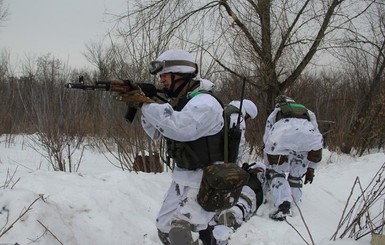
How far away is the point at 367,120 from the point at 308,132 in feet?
22.3

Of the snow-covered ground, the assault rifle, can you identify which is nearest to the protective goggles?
the assault rifle

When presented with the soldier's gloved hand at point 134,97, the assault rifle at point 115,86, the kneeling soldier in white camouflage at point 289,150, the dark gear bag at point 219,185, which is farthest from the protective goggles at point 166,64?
A: the kneeling soldier in white camouflage at point 289,150

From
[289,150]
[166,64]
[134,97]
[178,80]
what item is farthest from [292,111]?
[134,97]

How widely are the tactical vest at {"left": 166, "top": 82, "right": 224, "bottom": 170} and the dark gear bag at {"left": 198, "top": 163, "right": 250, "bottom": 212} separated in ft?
0.30

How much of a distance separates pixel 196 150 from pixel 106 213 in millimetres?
1722

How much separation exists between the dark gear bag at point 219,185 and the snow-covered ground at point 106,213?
493mm

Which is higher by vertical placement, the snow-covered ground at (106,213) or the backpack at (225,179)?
the backpack at (225,179)

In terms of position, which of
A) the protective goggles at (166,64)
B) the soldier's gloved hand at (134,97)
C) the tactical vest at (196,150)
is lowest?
the tactical vest at (196,150)

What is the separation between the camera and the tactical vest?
303 cm

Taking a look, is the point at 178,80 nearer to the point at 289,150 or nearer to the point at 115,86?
the point at 115,86

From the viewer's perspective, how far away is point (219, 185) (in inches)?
116

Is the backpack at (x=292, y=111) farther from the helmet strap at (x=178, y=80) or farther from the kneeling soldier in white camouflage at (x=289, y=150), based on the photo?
the helmet strap at (x=178, y=80)

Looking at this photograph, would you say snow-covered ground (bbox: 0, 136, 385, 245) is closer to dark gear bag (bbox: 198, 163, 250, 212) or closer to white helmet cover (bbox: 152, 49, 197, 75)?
dark gear bag (bbox: 198, 163, 250, 212)

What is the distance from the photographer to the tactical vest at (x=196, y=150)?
3.03 m
